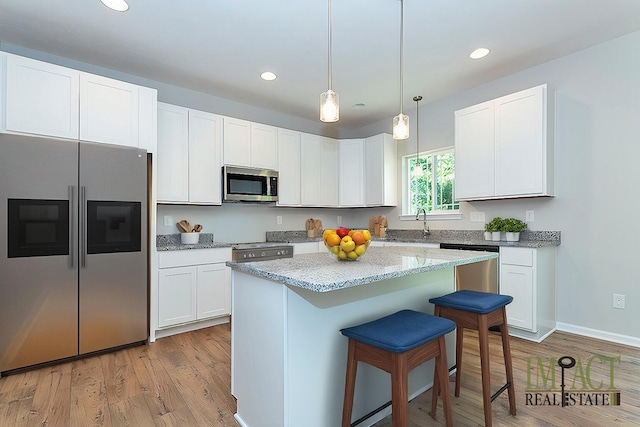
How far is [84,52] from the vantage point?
9.95 ft

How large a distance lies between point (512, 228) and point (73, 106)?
417cm

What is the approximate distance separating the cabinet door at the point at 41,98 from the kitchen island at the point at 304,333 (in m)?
2.06

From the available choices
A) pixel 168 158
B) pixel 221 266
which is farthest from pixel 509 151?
pixel 168 158

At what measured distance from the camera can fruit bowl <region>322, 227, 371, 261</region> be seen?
172cm

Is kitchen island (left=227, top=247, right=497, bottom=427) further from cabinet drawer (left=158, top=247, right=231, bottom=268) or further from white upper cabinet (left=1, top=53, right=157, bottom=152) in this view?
white upper cabinet (left=1, top=53, right=157, bottom=152)

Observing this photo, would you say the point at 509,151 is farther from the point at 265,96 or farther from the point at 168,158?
the point at 168,158

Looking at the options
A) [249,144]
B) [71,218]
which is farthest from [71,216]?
[249,144]

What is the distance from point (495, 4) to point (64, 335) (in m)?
4.12

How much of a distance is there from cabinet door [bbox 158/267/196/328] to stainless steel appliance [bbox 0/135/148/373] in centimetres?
19

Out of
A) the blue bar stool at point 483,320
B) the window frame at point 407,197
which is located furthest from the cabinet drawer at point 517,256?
the blue bar stool at point 483,320

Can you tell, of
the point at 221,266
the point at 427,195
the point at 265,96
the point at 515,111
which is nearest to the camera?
the point at 515,111

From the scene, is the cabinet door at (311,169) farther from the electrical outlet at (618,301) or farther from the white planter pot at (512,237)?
the electrical outlet at (618,301)

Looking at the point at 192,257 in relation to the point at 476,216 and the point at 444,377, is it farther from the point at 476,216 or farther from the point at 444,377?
the point at 476,216

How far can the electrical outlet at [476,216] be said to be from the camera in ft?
12.8
